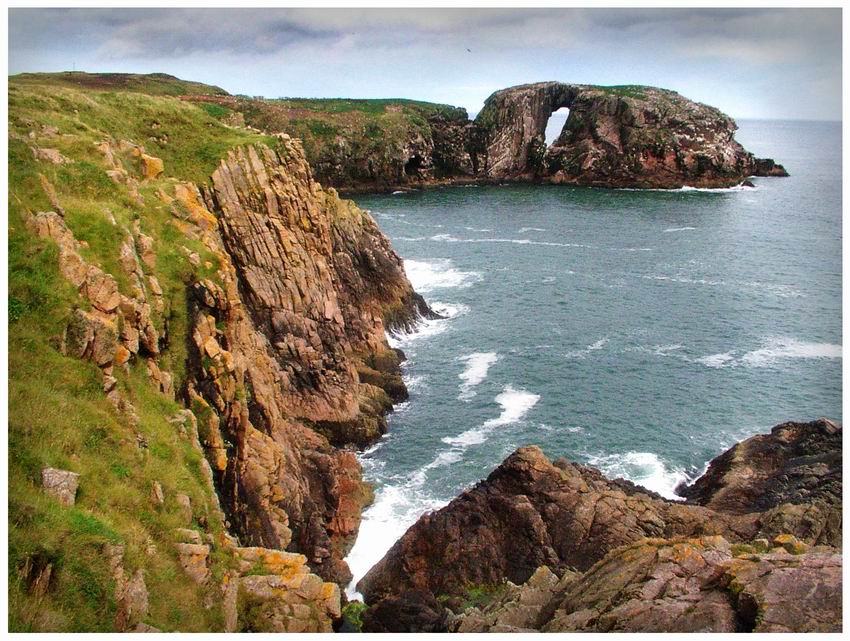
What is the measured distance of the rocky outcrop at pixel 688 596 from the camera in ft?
52.5

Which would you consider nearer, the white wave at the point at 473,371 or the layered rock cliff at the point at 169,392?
the layered rock cliff at the point at 169,392

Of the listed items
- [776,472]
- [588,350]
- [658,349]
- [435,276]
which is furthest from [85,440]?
[435,276]

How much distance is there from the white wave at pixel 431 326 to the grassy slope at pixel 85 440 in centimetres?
3253

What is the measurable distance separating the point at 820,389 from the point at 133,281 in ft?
163

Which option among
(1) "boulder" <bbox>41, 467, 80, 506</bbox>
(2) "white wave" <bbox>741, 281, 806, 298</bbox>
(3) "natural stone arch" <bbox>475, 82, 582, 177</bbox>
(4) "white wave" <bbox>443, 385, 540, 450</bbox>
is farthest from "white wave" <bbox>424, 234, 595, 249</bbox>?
(1) "boulder" <bbox>41, 467, 80, 506</bbox>

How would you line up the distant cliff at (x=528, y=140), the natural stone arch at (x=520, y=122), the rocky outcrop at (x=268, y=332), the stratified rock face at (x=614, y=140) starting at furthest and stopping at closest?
the natural stone arch at (x=520, y=122) < the stratified rock face at (x=614, y=140) < the distant cliff at (x=528, y=140) < the rocky outcrop at (x=268, y=332)

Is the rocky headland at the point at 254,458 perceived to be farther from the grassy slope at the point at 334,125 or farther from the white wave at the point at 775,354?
the grassy slope at the point at 334,125

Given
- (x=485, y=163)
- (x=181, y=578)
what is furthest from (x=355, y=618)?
(x=485, y=163)

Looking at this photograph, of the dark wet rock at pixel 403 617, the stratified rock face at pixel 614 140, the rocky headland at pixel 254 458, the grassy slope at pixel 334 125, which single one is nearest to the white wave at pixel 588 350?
the rocky headland at pixel 254 458

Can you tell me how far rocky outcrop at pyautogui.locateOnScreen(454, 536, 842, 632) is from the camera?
1600cm

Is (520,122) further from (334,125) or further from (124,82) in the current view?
(124,82)

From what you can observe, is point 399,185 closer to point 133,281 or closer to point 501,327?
point 501,327

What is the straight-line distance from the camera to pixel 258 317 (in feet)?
145

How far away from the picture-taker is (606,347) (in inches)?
2347
